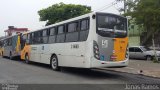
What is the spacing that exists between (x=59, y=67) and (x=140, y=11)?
10.5 metres

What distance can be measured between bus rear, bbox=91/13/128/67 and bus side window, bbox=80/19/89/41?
552mm

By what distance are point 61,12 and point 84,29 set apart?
3082 cm

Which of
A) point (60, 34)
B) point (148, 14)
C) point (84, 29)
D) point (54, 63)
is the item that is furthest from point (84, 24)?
point (148, 14)

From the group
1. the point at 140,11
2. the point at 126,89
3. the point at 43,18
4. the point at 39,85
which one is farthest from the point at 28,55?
the point at 43,18

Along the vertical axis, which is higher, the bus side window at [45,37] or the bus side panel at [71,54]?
the bus side window at [45,37]

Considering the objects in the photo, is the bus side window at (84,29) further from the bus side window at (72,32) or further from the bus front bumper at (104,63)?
the bus front bumper at (104,63)

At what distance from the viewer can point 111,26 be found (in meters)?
14.5

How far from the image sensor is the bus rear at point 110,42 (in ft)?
46.1

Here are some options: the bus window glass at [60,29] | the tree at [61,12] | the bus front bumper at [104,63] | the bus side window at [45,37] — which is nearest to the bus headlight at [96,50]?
the bus front bumper at [104,63]

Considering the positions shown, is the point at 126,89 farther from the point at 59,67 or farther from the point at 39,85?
the point at 59,67

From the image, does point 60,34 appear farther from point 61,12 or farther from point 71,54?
point 61,12

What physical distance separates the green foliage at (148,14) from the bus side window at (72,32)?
10149 millimetres

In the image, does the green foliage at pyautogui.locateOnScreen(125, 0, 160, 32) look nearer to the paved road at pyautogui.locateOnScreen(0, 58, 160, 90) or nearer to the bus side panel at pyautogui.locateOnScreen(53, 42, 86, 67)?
the paved road at pyautogui.locateOnScreen(0, 58, 160, 90)

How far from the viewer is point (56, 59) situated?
18.0 metres
